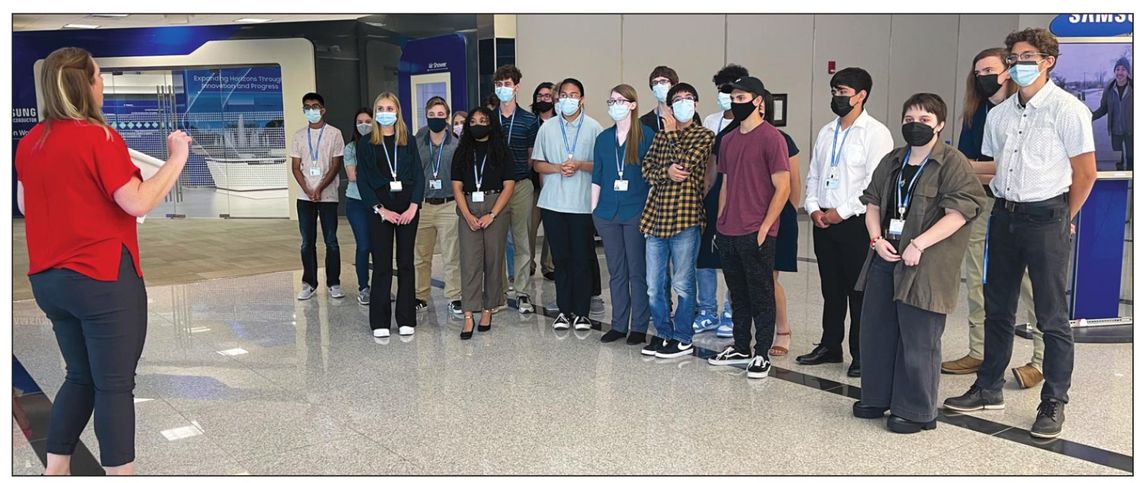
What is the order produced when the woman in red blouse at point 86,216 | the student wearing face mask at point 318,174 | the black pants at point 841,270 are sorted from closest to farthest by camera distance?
the woman in red blouse at point 86,216
the black pants at point 841,270
the student wearing face mask at point 318,174

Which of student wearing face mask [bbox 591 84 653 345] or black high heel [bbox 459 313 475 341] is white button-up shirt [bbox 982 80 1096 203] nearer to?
student wearing face mask [bbox 591 84 653 345]

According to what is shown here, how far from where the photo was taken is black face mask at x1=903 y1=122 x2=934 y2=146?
10.6 feet

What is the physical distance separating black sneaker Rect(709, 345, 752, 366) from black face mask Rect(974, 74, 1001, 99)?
163 cm

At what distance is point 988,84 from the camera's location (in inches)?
153

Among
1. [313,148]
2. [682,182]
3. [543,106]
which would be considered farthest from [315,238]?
[682,182]

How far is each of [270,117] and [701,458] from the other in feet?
29.4

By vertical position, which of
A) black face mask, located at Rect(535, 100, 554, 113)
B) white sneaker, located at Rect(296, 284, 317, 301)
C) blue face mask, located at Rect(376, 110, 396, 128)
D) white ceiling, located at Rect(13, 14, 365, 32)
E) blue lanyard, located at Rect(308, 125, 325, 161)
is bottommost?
white sneaker, located at Rect(296, 284, 317, 301)

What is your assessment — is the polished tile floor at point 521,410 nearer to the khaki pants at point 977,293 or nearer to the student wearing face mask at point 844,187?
the khaki pants at point 977,293

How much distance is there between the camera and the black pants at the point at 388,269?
505 centimetres

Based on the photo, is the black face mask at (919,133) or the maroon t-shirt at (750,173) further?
the maroon t-shirt at (750,173)

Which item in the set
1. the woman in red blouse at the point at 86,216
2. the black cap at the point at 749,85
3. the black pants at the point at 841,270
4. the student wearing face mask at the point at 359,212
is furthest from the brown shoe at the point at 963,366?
the student wearing face mask at the point at 359,212

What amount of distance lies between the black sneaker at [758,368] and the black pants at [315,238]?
131 inches

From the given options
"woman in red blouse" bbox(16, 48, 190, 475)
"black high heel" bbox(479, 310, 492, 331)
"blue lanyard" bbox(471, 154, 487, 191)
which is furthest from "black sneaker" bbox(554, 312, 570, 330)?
"woman in red blouse" bbox(16, 48, 190, 475)

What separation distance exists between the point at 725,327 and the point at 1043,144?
218 centimetres
